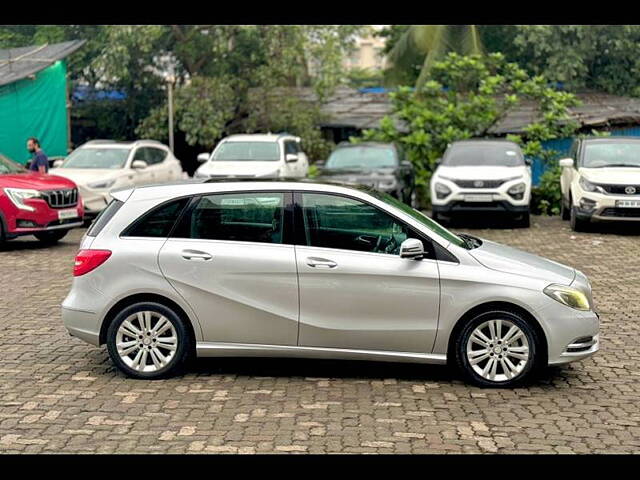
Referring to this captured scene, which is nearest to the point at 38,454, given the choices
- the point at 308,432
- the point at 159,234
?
the point at 308,432

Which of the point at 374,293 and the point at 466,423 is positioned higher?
the point at 374,293

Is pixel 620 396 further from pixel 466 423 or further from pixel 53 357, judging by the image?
pixel 53 357

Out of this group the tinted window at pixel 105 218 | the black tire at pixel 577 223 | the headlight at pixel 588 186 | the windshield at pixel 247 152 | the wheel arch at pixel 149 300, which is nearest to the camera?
the wheel arch at pixel 149 300

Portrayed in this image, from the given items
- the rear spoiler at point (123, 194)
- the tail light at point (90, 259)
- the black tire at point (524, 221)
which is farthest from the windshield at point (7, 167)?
the tail light at point (90, 259)

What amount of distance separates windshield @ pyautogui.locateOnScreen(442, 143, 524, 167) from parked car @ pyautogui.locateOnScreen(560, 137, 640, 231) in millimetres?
1156

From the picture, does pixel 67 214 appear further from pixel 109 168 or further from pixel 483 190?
pixel 483 190

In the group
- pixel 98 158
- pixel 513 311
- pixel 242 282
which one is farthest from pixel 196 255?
pixel 98 158

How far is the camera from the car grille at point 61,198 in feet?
54.6

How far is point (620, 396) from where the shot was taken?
303 inches

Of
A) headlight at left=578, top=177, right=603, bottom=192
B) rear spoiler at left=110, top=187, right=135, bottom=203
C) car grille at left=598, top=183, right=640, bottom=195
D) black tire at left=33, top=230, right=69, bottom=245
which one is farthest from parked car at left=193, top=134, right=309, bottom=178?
rear spoiler at left=110, top=187, right=135, bottom=203

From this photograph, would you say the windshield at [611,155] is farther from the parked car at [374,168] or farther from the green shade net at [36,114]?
the green shade net at [36,114]

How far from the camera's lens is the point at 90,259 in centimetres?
801

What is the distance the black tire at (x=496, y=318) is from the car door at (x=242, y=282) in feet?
4.09

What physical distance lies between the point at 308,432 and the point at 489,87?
19.8m
